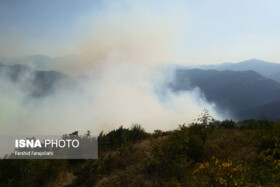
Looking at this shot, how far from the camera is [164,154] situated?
28.8 feet

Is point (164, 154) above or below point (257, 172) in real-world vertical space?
above

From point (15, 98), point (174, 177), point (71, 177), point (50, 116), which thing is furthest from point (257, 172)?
point (15, 98)

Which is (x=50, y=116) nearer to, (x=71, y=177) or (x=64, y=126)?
(x=64, y=126)

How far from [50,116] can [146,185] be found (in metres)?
196

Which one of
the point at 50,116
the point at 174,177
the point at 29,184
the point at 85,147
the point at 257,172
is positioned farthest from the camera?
the point at 50,116

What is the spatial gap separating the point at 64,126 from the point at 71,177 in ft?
538

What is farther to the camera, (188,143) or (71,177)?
(71,177)

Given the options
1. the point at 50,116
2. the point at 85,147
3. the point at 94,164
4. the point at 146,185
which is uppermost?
the point at 50,116

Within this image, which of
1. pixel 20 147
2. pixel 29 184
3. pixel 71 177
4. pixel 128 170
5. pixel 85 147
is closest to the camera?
pixel 128 170

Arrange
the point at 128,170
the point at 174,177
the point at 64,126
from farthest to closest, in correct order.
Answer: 1. the point at 64,126
2. the point at 128,170
3. the point at 174,177

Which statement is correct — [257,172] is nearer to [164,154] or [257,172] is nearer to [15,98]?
[164,154]

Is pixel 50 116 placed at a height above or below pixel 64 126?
above

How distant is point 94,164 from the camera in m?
10.5

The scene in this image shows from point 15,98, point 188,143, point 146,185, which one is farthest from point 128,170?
point 15,98
